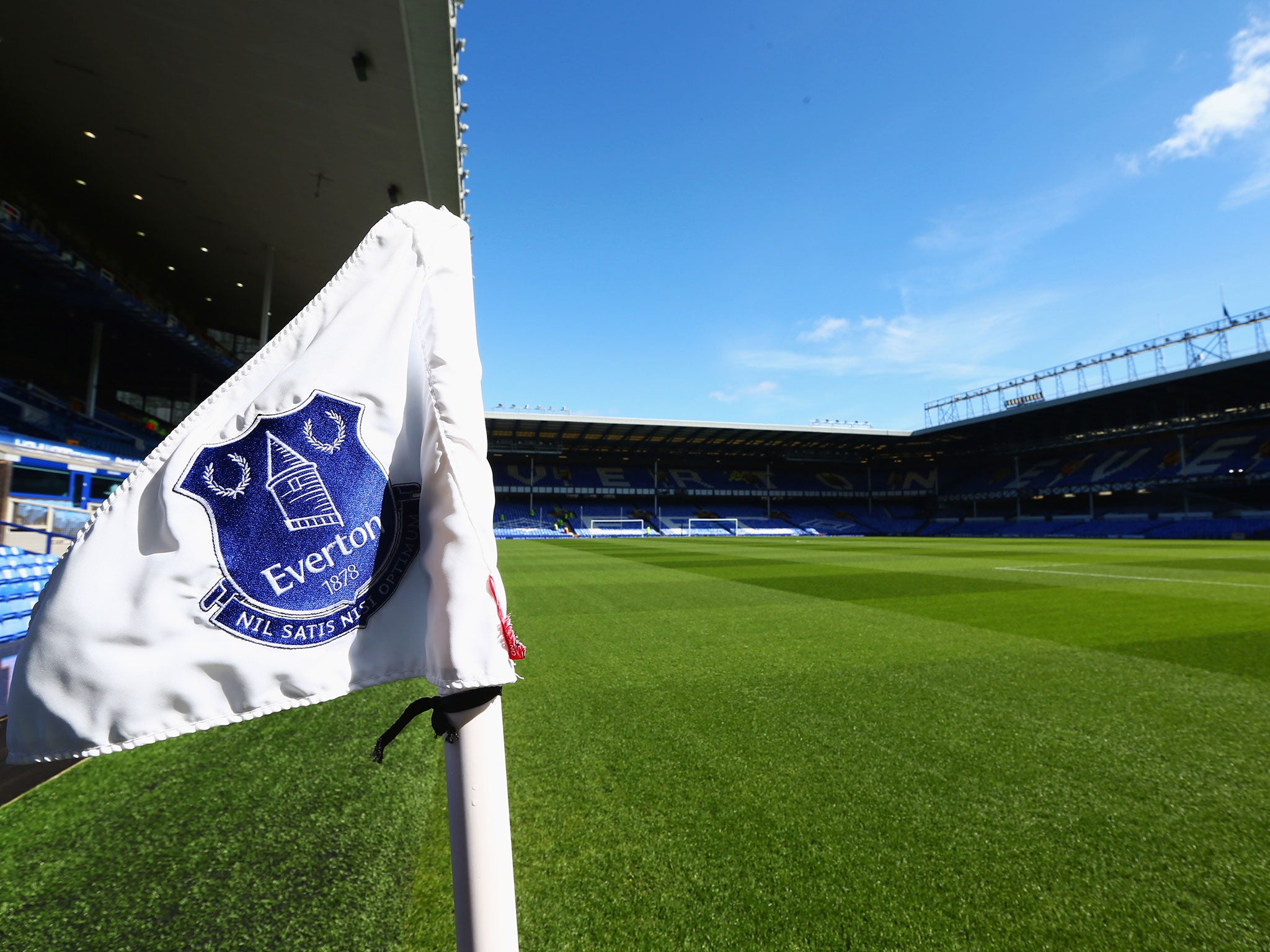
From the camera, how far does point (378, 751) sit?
76 centimetres

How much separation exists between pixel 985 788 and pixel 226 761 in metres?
3.43

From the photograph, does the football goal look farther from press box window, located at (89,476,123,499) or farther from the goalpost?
press box window, located at (89,476,123,499)

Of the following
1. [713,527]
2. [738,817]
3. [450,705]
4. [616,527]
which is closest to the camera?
[450,705]

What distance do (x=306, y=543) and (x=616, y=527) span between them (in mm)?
42625

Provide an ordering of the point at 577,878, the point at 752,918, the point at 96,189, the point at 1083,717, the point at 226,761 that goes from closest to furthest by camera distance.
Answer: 1. the point at 752,918
2. the point at 577,878
3. the point at 226,761
4. the point at 1083,717
5. the point at 96,189

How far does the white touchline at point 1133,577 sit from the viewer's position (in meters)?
8.04

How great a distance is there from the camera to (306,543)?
78 cm

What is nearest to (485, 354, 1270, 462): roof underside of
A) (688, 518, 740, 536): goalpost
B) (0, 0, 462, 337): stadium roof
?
(688, 518, 740, 536): goalpost

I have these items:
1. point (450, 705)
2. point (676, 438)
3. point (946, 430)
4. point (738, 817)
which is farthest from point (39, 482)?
point (946, 430)

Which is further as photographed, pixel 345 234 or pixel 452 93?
pixel 345 234

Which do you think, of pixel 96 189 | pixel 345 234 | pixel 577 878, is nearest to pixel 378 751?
pixel 577 878

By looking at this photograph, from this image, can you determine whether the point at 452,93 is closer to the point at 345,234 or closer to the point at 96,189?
the point at 345,234

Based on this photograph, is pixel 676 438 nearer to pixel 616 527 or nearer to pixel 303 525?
pixel 616 527

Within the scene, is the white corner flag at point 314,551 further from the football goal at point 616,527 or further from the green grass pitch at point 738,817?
the football goal at point 616,527
